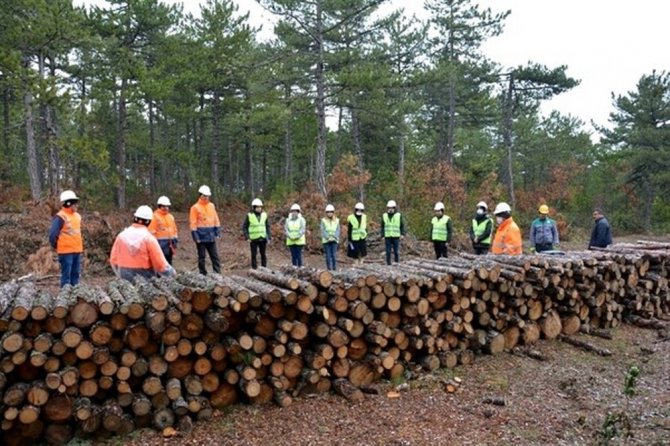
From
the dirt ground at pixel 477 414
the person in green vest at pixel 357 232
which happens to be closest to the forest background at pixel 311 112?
the person in green vest at pixel 357 232

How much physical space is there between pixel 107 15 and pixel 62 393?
69.2 ft

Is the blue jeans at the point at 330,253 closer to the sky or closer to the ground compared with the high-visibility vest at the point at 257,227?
closer to the ground

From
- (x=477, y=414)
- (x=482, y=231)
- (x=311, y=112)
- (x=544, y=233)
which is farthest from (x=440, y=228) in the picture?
(x=311, y=112)

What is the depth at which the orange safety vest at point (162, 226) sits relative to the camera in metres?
9.45

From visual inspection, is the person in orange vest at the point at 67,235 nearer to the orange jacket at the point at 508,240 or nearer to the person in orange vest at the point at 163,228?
the person in orange vest at the point at 163,228

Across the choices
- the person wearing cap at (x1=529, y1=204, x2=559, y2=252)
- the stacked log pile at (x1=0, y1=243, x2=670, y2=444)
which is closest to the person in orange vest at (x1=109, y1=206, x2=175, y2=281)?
the stacked log pile at (x1=0, y1=243, x2=670, y2=444)

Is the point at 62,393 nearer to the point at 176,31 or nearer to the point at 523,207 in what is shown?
the point at 176,31

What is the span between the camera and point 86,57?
21.9 metres

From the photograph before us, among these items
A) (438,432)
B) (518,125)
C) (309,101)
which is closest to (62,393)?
(438,432)

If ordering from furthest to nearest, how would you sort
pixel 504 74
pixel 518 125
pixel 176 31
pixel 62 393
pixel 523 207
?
1. pixel 518 125
2. pixel 523 207
3. pixel 504 74
4. pixel 176 31
5. pixel 62 393

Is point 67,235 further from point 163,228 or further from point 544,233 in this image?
point 544,233

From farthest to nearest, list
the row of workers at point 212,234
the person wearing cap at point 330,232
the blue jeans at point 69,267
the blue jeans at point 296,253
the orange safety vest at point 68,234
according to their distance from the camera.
Answer: the person wearing cap at point 330,232
the blue jeans at point 296,253
the blue jeans at point 69,267
the orange safety vest at point 68,234
the row of workers at point 212,234

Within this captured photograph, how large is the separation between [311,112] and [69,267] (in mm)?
13737

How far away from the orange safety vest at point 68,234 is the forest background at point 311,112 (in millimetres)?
7263
